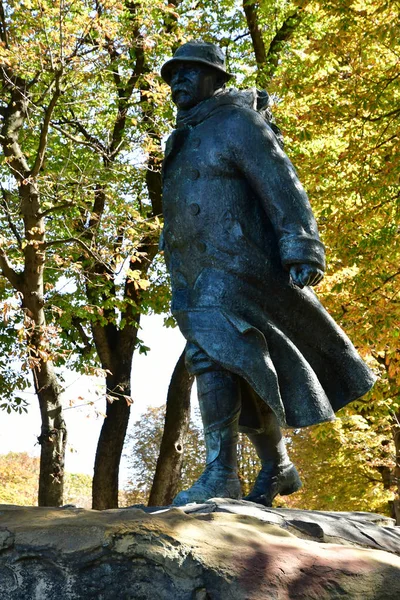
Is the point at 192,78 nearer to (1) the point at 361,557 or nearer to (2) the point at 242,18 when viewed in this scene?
(1) the point at 361,557

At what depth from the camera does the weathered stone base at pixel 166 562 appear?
3.01m

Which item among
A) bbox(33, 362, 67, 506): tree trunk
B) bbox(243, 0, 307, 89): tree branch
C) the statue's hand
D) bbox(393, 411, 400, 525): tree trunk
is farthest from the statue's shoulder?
bbox(393, 411, 400, 525): tree trunk

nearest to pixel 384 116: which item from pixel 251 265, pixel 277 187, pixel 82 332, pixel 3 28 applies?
pixel 3 28

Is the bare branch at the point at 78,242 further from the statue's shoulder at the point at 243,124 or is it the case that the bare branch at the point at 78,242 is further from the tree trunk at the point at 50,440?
the statue's shoulder at the point at 243,124

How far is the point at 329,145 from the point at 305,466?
1096 cm

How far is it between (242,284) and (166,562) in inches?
80.2

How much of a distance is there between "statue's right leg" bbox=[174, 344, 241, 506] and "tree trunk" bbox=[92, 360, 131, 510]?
10003 millimetres

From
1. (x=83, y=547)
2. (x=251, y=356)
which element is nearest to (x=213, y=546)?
(x=83, y=547)

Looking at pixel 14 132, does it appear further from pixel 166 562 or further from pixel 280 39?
pixel 166 562

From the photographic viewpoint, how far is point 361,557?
3.42 meters

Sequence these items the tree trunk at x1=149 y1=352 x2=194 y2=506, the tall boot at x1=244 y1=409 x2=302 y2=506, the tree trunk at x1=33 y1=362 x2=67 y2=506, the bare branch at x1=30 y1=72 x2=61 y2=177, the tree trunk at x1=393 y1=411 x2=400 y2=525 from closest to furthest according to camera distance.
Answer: the tall boot at x1=244 y1=409 x2=302 y2=506
the tree trunk at x1=33 y1=362 x2=67 y2=506
the bare branch at x1=30 y1=72 x2=61 y2=177
the tree trunk at x1=149 y1=352 x2=194 y2=506
the tree trunk at x1=393 y1=411 x2=400 y2=525

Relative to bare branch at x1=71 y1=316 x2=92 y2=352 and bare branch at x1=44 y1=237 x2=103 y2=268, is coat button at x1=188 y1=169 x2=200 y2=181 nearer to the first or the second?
bare branch at x1=44 y1=237 x2=103 y2=268

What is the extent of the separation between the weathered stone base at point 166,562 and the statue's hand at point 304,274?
1.60m

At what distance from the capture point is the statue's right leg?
464 centimetres
